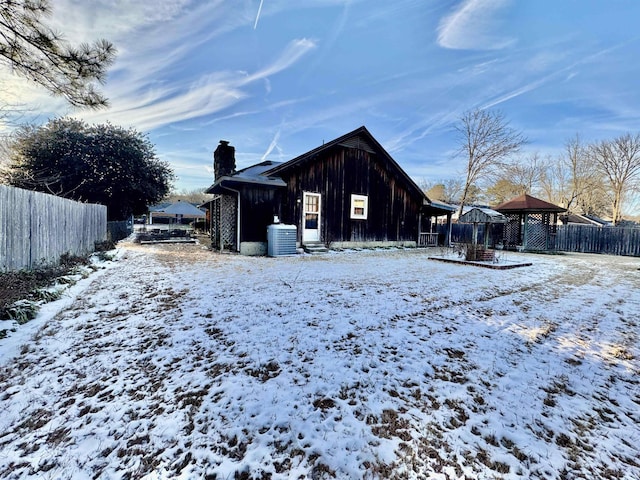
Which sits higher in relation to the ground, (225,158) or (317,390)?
(225,158)

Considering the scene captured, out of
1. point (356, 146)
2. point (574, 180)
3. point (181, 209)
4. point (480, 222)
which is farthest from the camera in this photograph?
point (574, 180)

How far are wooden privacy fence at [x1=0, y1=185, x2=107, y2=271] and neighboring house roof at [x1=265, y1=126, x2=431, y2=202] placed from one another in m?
6.14

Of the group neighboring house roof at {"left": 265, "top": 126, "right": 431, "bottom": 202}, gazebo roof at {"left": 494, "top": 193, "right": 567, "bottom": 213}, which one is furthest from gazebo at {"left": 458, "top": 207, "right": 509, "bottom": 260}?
gazebo roof at {"left": 494, "top": 193, "right": 567, "bottom": 213}

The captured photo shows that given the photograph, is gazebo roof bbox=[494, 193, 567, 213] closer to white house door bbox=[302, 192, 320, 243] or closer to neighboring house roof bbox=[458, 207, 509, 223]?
neighboring house roof bbox=[458, 207, 509, 223]

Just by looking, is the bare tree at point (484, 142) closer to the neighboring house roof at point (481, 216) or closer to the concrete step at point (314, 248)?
the neighboring house roof at point (481, 216)

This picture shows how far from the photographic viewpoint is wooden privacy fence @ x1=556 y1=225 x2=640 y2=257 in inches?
579

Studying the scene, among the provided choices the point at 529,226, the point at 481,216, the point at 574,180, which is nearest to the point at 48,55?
the point at 481,216

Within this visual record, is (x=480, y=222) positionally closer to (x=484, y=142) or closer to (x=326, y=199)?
(x=326, y=199)

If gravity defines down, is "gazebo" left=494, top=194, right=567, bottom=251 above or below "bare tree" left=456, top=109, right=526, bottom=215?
below

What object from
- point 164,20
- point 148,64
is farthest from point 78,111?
point 148,64

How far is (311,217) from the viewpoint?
12.1 m

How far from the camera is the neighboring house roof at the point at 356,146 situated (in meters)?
10.9

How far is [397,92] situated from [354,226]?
8.18m

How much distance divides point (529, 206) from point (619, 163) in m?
18.6
